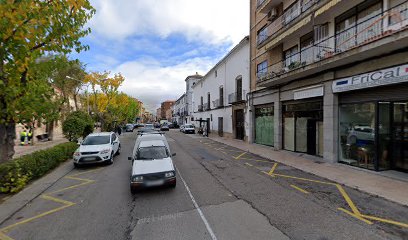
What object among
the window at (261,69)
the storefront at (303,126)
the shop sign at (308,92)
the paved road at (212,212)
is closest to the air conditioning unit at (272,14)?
the window at (261,69)

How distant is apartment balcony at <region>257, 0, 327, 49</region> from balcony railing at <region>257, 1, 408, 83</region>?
1401 millimetres

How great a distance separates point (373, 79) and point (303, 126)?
523cm

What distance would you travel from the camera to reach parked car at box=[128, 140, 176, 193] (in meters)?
6.26

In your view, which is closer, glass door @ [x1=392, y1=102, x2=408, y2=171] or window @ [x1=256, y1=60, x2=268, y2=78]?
glass door @ [x1=392, y1=102, x2=408, y2=171]

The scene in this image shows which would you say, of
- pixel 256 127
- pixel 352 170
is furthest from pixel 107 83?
pixel 352 170

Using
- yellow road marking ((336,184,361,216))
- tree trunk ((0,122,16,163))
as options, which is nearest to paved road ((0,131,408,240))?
yellow road marking ((336,184,361,216))

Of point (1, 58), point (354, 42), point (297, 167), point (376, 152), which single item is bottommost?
point (297, 167)

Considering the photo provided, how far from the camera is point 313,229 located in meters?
4.27

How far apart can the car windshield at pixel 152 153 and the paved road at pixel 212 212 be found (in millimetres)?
1150

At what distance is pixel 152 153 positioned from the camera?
781cm

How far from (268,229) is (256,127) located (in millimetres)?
14768

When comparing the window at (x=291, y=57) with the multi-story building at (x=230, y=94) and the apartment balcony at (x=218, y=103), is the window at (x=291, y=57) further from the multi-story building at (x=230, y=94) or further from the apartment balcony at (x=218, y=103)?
the apartment balcony at (x=218, y=103)

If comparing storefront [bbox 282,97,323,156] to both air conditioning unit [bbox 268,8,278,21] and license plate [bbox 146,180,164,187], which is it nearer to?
air conditioning unit [bbox 268,8,278,21]

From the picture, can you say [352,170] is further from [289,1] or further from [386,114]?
[289,1]
